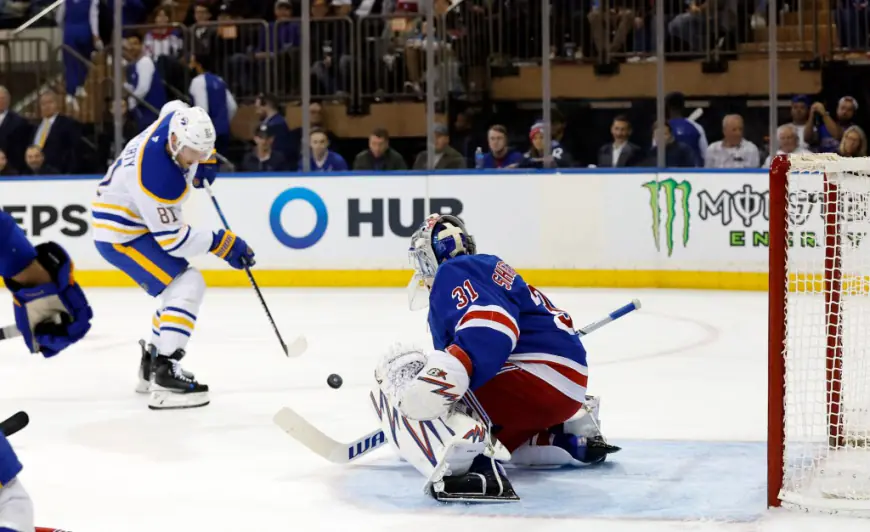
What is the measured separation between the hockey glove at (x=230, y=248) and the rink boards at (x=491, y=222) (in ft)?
14.0

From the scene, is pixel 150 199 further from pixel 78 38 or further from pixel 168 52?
pixel 78 38

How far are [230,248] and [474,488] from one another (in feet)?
7.33

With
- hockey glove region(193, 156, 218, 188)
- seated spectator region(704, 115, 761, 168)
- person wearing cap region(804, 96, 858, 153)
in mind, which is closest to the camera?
hockey glove region(193, 156, 218, 188)

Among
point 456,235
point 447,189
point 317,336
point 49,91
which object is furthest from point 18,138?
point 456,235

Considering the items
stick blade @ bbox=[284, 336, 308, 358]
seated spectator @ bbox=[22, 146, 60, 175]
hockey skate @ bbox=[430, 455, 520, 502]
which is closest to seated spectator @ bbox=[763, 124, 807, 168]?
stick blade @ bbox=[284, 336, 308, 358]

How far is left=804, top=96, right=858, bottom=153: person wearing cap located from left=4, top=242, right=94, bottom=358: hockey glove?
7.43 metres

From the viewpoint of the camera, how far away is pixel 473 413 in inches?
153

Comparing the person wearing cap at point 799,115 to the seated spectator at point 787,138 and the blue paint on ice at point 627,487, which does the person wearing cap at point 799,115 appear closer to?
the seated spectator at point 787,138

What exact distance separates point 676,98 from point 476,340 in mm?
6454

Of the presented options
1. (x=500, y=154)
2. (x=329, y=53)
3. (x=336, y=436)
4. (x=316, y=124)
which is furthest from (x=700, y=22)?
(x=336, y=436)

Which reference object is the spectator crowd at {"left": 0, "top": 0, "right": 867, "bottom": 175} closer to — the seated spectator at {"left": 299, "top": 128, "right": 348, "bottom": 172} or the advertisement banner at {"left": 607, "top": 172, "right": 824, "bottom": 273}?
the seated spectator at {"left": 299, "top": 128, "right": 348, "bottom": 172}

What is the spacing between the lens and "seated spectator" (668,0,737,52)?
384 inches

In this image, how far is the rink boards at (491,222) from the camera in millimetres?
9562

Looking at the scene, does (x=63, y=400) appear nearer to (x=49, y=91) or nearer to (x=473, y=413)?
(x=473, y=413)
